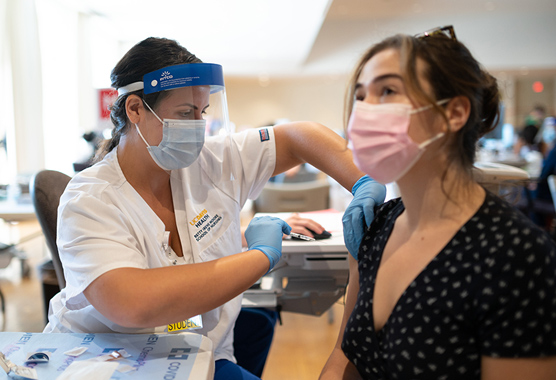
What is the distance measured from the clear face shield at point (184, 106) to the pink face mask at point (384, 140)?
1.68ft

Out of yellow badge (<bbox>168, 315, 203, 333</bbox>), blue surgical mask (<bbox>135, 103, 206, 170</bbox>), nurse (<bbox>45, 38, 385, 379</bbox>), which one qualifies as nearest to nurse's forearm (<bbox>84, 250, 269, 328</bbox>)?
nurse (<bbox>45, 38, 385, 379</bbox>)

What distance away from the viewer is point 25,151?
183 inches

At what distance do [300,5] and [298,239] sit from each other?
5417mm

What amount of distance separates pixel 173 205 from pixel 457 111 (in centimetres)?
88

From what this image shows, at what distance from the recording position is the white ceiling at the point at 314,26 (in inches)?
250

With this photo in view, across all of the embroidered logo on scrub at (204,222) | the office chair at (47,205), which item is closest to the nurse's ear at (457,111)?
the embroidered logo on scrub at (204,222)

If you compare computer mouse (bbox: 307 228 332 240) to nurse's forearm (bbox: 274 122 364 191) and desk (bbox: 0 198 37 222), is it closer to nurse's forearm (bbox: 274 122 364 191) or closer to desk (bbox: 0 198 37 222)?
nurse's forearm (bbox: 274 122 364 191)

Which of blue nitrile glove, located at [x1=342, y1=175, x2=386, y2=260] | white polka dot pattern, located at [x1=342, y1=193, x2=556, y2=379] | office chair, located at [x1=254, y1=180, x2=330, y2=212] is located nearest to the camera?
white polka dot pattern, located at [x1=342, y1=193, x2=556, y2=379]

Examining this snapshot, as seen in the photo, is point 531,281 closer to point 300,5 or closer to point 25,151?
point 25,151

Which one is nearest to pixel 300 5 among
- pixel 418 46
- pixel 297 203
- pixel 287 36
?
pixel 287 36

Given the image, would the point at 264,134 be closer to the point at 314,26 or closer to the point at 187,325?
the point at 187,325

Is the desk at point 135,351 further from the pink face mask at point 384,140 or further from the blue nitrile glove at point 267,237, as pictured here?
the pink face mask at point 384,140

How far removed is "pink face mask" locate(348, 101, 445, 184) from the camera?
85cm

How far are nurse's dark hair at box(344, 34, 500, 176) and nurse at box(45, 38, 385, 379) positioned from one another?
12.9 inches
